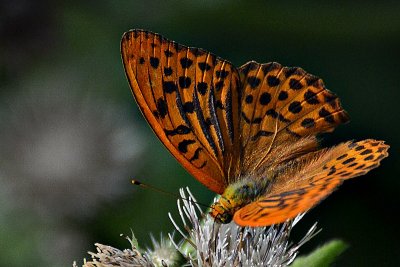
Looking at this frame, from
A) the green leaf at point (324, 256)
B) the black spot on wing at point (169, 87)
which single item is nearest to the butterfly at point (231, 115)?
the black spot on wing at point (169, 87)

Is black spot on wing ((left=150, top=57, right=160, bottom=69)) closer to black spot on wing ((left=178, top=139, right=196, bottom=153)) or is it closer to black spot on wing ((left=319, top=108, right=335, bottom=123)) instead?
black spot on wing ((left=178, top=139, right=196, bottom=153))

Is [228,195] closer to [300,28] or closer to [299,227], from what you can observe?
[299,227]

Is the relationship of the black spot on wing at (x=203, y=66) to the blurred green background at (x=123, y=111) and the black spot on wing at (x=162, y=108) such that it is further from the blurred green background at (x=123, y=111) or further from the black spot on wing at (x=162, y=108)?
the blurred green background at (x=123, y=111)

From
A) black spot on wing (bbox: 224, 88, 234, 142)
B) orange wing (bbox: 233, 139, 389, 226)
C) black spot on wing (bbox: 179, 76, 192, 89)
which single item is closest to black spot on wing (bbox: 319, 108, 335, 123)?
orange wing (bbox: 233, 139, 389, 226)

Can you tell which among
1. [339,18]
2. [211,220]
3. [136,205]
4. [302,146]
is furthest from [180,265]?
[339,18]

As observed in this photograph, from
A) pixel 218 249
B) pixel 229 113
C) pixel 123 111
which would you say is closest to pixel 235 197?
pixel 218 249

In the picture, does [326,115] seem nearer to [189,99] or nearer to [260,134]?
[260,134]
